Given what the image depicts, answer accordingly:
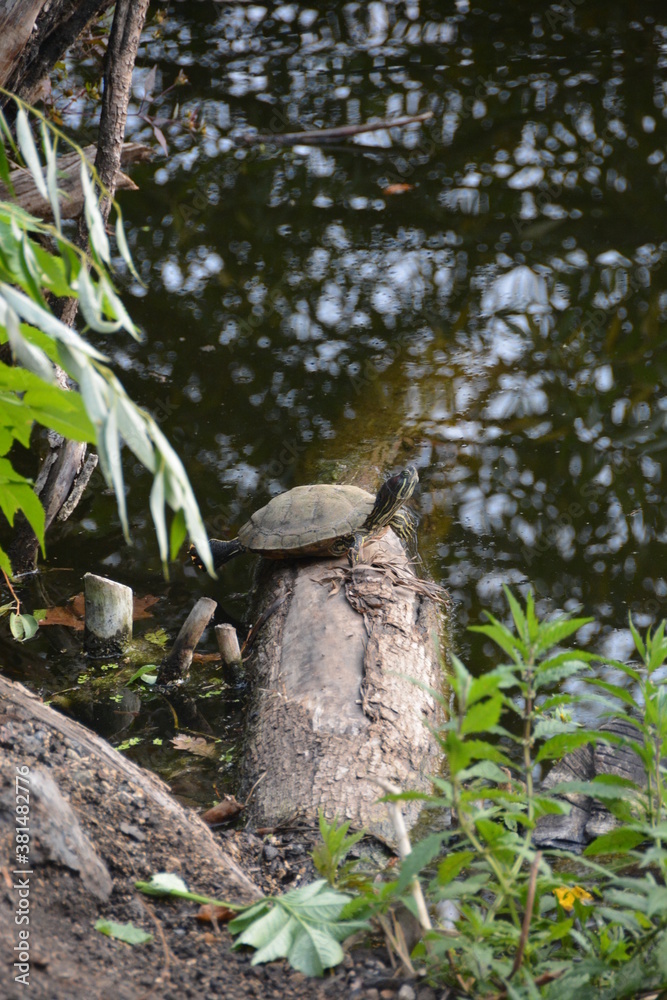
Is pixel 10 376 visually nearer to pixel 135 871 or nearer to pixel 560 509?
pixel 135 871

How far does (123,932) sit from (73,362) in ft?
3.80

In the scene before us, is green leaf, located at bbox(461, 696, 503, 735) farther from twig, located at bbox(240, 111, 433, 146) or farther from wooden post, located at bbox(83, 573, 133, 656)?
twig, located at bbox(240, 111, 433, 146)

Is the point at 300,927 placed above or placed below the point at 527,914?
below

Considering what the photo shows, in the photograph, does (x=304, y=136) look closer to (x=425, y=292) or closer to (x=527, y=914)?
(x=425, y=292)

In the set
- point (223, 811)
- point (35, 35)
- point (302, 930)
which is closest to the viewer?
point (302, 930)

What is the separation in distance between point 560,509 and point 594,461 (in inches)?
20.4

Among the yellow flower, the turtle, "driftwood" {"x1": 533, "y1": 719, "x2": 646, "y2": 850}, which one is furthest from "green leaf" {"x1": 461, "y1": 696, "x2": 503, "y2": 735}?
the turtle

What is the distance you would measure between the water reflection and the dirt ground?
7.15 feet

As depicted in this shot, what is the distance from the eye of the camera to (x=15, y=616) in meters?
3.56

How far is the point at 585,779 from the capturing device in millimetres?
2879

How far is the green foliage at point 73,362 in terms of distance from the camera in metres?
1.02

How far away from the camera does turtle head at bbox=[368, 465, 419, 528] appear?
391 centimetres

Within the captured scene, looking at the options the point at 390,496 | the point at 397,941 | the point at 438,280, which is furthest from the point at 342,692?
the point at 438,280

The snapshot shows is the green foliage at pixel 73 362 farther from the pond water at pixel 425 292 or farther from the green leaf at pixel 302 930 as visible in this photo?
the pond water at pixel 425 292
